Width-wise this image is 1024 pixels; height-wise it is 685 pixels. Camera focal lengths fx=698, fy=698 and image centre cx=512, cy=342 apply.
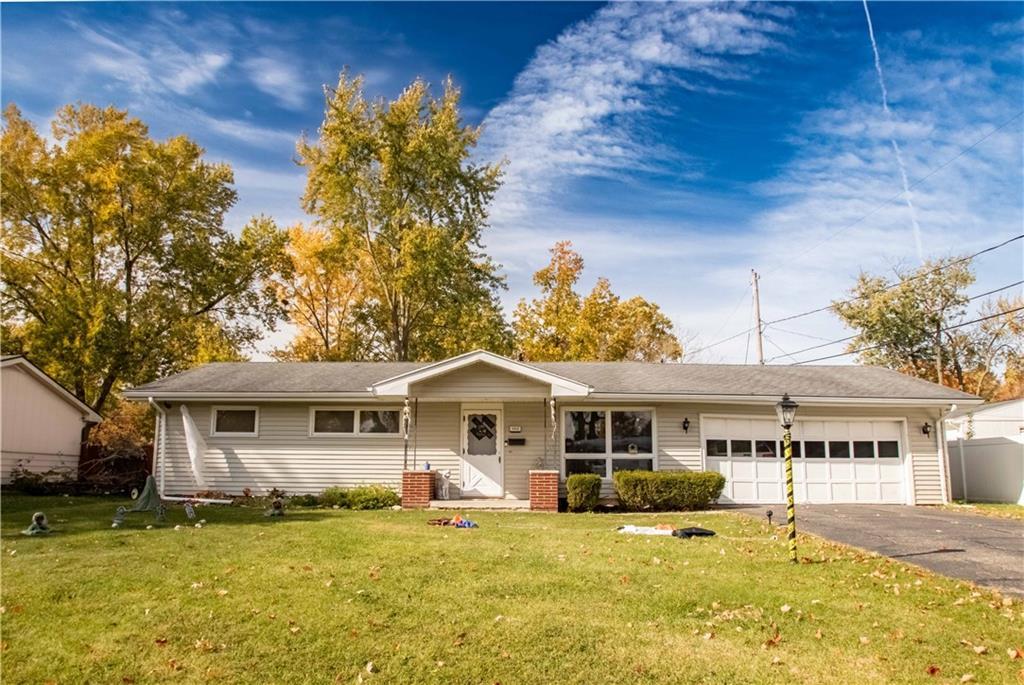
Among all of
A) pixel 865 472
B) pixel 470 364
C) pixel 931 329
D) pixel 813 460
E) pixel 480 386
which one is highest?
pixel 931 329

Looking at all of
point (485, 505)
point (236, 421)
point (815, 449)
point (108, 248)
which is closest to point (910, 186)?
point (815, 449)

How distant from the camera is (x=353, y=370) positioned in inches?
754

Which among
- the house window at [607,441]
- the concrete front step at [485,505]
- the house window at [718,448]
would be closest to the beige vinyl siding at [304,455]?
Result: the concrete front step at [485,505]

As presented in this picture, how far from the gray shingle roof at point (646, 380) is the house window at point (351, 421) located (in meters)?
0.65

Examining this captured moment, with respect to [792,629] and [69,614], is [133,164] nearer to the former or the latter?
[69,614]

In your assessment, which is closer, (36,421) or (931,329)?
(36,421)

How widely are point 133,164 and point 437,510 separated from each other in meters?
19.8

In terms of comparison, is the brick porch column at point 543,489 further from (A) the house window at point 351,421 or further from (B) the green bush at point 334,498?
(B) the green bush at point 334,498

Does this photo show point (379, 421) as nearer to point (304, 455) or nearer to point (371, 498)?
point (304, 455)

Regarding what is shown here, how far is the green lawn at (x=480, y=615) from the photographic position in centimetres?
527

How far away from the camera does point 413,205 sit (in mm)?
30391

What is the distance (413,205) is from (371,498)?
1757 cm

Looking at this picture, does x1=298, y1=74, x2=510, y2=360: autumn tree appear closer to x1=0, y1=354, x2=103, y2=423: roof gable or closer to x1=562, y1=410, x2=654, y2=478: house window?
x1=0, y1=354, x2=103, y2=423: roof gable

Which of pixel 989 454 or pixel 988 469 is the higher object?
pixel 989 454
